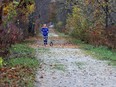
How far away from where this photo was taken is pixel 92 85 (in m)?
12.3

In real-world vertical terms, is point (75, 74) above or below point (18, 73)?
below

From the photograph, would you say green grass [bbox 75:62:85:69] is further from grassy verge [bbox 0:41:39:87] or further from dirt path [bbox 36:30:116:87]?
grassy verge [bbox 0:41:39:87]

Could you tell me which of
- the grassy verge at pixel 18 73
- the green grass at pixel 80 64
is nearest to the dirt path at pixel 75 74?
the green grass at pixel 80 64

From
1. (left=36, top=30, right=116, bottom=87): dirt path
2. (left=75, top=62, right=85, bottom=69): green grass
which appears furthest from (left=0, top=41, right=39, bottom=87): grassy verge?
(left=75, top=62, right=85, bottom=69): green grass

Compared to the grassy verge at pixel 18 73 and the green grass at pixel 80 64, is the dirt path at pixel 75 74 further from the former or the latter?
the grassy verge at pixel 18 73

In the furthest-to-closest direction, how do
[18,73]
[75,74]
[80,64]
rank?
1. [80,64]
2. [75,74]
3. [18,73]

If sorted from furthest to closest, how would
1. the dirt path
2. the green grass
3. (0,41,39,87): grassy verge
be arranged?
the green grass
the dirt path
(0,41,39,87): grassy verge

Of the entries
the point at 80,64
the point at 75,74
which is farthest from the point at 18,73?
the point at 80,64

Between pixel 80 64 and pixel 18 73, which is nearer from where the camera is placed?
pixel 18 73

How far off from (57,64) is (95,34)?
46.7 feet

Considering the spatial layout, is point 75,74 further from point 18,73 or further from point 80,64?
point 80,64

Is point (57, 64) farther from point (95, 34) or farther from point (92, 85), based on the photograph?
point (95, 34)

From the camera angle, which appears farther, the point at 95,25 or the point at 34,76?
the point at 95,25

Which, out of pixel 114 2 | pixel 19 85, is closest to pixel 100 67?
pixel 19 85
